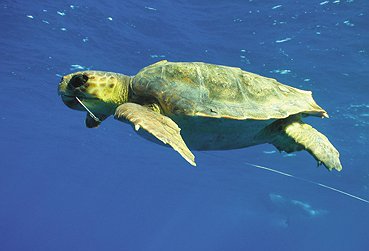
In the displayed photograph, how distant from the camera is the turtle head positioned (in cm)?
425

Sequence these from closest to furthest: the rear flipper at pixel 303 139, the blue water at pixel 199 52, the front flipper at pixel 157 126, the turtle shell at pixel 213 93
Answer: the front flipper at pixel 157 126, the turtle shell at pixel 213 93, the rear flipper at pixel 303 139, the blue water at pixel 199 52

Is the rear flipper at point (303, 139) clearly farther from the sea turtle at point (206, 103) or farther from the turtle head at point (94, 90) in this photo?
the turtle head at point (94, 90)

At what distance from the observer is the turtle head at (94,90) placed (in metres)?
4.25

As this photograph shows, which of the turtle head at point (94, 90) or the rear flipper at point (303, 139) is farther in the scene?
the rear flipper at point (303, 139)

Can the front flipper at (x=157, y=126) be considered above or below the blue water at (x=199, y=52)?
above

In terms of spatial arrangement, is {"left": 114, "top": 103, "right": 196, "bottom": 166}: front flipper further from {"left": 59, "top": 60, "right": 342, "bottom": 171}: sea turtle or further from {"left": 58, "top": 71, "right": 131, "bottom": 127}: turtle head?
{"left": 58, "top": 71, "right": 131, "bottom": 127}: turtle head

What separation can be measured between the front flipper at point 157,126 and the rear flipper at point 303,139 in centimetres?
174

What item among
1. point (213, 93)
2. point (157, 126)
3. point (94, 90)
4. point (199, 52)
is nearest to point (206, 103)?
point (213, 93)

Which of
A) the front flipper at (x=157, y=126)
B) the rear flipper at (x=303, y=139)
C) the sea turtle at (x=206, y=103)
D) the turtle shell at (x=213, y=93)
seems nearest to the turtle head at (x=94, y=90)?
the sea turtle at (x=206, y=103)

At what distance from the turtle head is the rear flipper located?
2.10 metres

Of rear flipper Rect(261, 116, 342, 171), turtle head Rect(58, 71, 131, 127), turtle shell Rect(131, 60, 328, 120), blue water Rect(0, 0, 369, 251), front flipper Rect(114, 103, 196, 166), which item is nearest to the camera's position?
front flipper Rect(114, 103, 196, 166)

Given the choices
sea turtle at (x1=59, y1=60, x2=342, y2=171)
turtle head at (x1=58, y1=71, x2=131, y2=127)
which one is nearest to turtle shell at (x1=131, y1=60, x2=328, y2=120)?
sea turtle at (x1=59, y1=60, x2=342, y2=171)

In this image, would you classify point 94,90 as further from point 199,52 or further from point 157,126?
point 199,52

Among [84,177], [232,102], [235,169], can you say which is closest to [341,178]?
[235,169]
